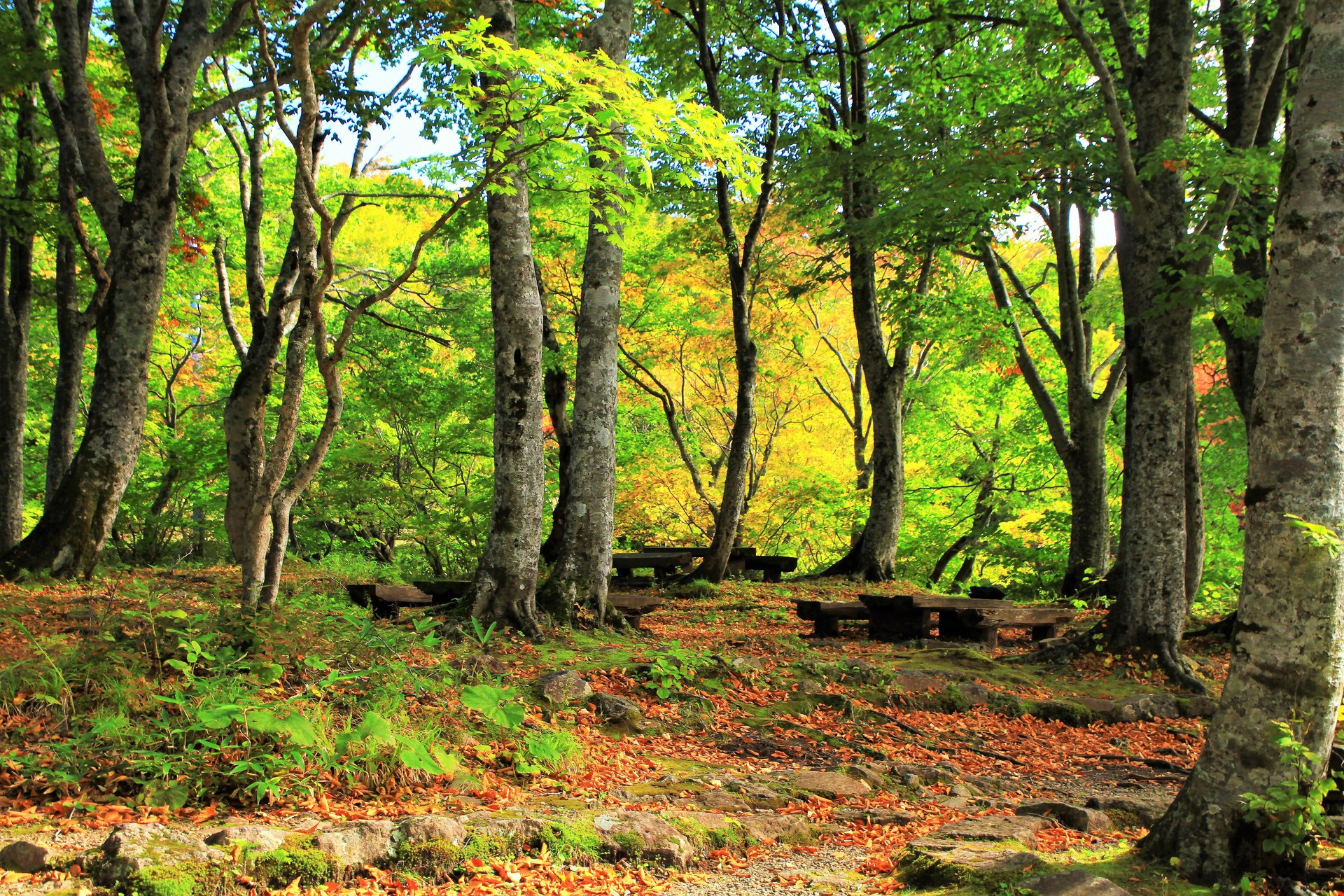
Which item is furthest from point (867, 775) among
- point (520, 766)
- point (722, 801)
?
point (520, 766)

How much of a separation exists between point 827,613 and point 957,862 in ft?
20.9

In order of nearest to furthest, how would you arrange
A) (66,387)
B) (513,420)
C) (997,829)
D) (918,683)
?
(997,829) → (918,683) → (513,420) → (66,387)

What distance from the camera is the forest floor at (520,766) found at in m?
3.02

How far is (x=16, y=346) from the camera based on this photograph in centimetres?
1230

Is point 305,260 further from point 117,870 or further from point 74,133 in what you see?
point 74,133

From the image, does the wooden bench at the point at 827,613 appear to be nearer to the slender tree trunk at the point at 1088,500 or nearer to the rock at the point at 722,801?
the slender tree trunk at the point at 1088,500

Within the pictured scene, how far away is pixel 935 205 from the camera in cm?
903

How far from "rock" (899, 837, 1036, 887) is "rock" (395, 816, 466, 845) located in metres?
1.67

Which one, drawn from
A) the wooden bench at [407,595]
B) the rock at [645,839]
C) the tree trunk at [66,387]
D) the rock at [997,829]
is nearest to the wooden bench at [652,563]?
the wooden bench at [407,595]

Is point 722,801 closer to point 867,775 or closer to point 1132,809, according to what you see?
point 867,775

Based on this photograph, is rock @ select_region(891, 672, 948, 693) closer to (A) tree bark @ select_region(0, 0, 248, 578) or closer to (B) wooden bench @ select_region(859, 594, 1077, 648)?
(B) wooden bench @ select_region(859, 594, 1077, 648)

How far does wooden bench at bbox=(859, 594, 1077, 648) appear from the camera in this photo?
938cm

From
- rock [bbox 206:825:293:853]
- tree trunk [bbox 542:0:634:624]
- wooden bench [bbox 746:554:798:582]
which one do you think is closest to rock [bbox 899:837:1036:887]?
rock [bbox 206:825:293:853]

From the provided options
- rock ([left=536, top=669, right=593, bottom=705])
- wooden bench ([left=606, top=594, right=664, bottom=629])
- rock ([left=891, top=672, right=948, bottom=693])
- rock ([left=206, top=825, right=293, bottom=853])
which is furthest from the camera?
wooden bench ([left=606, top=594, right=664, bottom=629])
